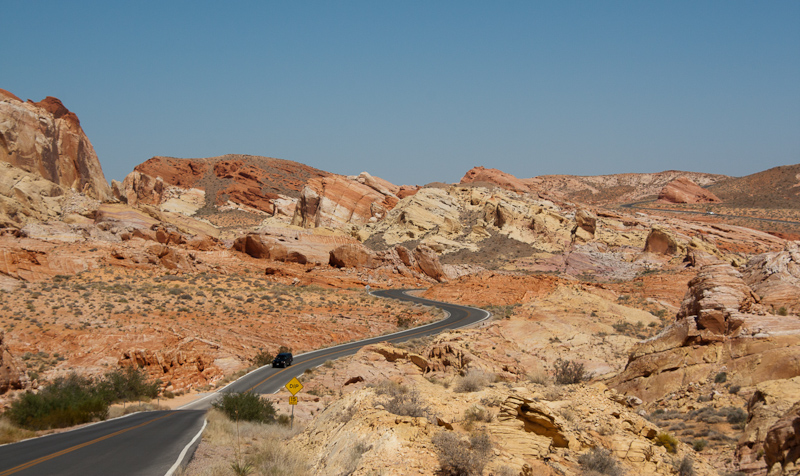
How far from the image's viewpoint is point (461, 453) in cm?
832

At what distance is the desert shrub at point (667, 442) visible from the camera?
11.2m

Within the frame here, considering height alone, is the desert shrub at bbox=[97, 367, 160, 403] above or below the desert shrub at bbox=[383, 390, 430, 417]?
below

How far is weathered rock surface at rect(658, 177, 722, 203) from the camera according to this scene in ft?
433

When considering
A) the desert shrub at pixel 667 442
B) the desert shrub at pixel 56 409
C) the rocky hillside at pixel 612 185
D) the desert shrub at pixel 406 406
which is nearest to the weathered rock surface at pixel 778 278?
the desert shrub at pixel 667 442

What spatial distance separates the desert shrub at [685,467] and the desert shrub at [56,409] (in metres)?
15.0

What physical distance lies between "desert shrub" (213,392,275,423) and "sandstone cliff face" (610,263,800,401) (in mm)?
11535

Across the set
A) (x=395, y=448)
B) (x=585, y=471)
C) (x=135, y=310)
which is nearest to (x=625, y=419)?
(x=585, y=471)

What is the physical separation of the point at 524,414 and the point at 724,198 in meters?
148

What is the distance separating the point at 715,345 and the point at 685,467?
7895 millimetres

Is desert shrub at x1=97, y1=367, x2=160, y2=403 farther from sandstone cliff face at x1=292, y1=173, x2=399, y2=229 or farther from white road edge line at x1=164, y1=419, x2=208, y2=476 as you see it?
sandstone cliff face at x1=292, y1=173, x2=399, y2=229

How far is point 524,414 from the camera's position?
10.5 meters

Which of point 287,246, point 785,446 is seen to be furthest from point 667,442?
point 287,246

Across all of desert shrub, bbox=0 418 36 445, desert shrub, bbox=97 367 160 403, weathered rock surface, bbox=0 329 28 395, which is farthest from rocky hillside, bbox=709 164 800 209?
desert shrub, bbox=0 418 36 445

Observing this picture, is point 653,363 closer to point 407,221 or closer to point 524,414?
point 524,414
